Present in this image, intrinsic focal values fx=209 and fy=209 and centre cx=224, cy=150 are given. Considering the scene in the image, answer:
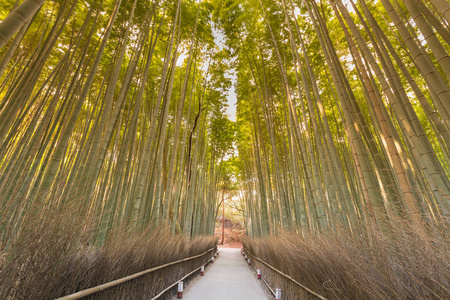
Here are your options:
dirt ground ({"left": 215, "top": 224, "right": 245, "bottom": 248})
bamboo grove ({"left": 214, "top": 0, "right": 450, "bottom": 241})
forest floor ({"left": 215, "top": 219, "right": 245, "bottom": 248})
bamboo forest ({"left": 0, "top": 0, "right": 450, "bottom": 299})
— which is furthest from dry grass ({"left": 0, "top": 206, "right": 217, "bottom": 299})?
dirt ground ({"left": 215, "top": 224, "right": 245, "bottom": 248})

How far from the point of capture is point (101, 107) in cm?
273

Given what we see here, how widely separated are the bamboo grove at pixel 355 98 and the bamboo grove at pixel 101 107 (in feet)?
4.12

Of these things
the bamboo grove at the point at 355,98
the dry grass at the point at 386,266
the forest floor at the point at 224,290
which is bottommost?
the forest floor at the point at 224,290

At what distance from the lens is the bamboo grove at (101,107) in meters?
1.94

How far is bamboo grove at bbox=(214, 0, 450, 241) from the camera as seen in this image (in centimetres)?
149

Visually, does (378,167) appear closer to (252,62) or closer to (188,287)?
(188,287)

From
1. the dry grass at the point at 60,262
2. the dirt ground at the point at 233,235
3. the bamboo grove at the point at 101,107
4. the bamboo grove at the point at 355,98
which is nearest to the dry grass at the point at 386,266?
the bamboo grove at the point at 355,98

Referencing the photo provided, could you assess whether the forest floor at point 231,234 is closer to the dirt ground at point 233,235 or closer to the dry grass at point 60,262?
the dirt ground at point 233,235

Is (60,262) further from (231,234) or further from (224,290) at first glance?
(231,234)

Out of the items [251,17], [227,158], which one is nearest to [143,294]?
[251,17]

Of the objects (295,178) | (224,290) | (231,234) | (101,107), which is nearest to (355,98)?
(295,178)

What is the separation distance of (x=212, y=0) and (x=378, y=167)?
4816 mm

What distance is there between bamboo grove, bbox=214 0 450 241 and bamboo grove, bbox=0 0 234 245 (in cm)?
126

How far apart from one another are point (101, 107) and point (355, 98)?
3602mm
